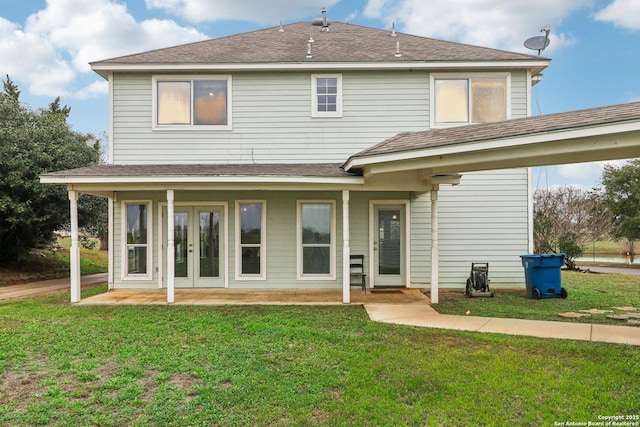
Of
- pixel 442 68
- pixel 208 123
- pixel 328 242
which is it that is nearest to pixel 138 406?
pixel 328 242

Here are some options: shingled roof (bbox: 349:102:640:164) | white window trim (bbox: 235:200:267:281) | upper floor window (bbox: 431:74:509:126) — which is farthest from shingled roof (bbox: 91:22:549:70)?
white window trim (bbox: 235:200:267:281)

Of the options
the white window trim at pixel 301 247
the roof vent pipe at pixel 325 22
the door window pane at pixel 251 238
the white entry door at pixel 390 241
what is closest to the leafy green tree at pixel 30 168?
the door window pane at pixel 251 238

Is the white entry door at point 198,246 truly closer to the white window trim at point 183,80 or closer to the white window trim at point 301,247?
the white window trim at point 301,247

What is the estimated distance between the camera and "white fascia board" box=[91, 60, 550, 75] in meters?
9.16

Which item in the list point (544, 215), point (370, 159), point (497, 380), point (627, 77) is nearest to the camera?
point (497, 380)

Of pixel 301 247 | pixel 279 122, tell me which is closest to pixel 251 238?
pixel 301 247

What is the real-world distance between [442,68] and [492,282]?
5.35m

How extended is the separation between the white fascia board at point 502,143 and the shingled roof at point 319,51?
3843 mm

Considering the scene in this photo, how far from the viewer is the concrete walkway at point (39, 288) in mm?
9445

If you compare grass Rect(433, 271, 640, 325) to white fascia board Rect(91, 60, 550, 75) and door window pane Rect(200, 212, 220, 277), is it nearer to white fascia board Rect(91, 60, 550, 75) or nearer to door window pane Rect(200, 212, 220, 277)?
door window pane Rect(200, 212, 220, 277)

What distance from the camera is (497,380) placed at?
3.76m

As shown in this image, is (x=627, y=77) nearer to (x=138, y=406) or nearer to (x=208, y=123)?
(x=208, y=123)

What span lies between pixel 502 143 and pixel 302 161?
16.9 ft

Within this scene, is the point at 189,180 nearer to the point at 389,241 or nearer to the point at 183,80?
the point at 183,80
